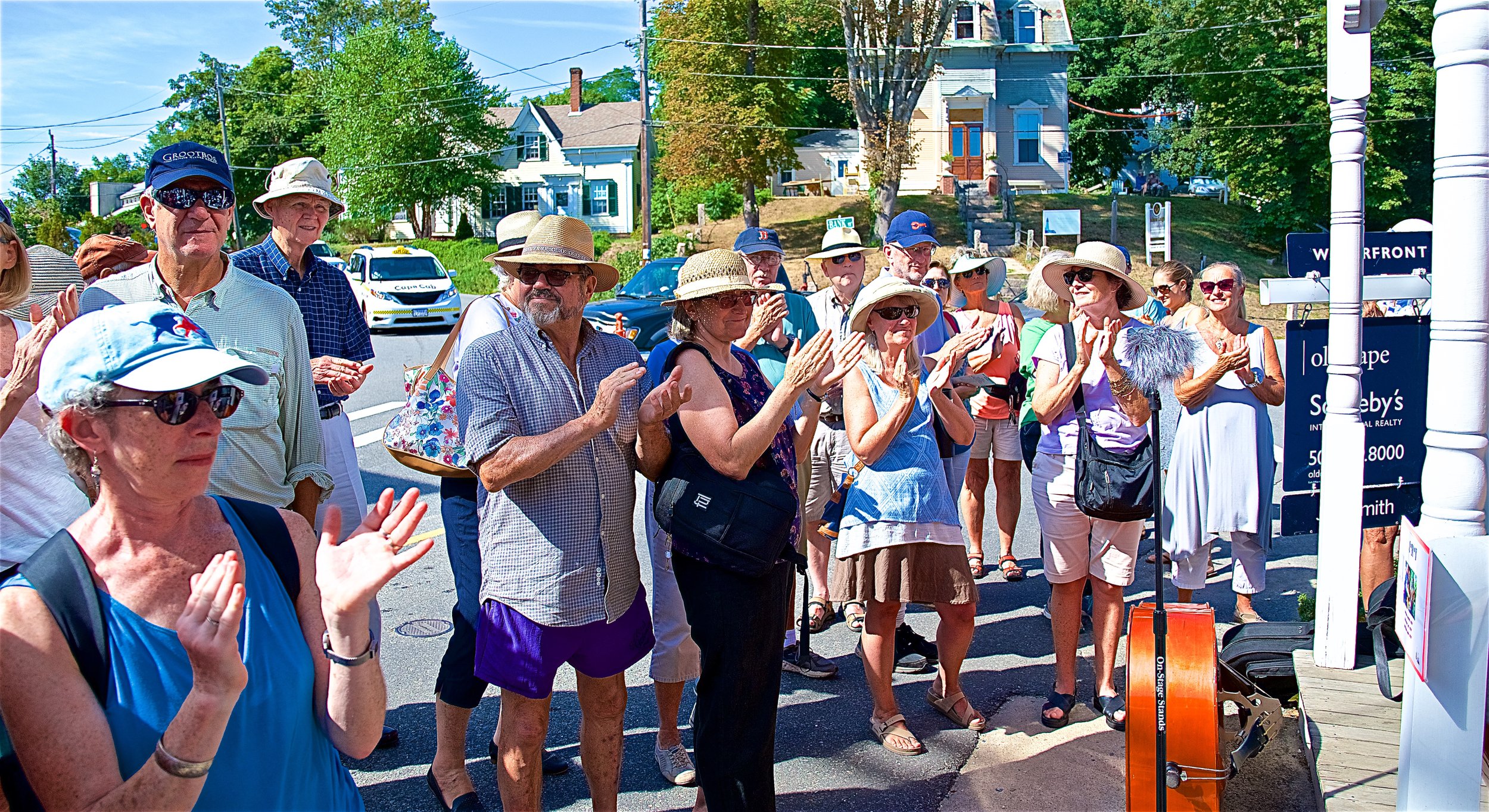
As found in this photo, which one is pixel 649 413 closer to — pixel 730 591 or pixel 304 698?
pixel 730 591

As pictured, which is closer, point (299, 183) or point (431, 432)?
point (431, 432)

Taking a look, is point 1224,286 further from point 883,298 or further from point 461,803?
point 461,803

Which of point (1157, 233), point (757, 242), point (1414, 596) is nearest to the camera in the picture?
point (1414, 596)

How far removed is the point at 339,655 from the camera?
2.16 m

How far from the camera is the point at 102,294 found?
348cm

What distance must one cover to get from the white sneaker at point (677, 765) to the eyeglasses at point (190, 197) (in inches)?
101

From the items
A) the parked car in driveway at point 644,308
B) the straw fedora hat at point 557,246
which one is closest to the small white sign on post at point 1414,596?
the straw fedora hat at point 557,246

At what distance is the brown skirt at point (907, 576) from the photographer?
14.0 ft

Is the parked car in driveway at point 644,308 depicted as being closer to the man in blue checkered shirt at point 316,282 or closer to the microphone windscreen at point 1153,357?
the man in blue checkered shirt at point 316,282

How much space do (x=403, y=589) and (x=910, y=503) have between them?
341cm

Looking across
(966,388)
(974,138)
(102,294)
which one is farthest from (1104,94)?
(102,294)

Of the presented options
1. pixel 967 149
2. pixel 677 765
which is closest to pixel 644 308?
pixel 677 765

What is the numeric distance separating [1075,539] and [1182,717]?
1.45m

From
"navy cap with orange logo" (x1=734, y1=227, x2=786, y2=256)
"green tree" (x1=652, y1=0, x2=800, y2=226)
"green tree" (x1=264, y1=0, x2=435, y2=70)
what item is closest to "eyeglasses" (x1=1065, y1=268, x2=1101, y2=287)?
"navy cap with orange logo" (x1=734, y1=227, x2=786, y2=256)
